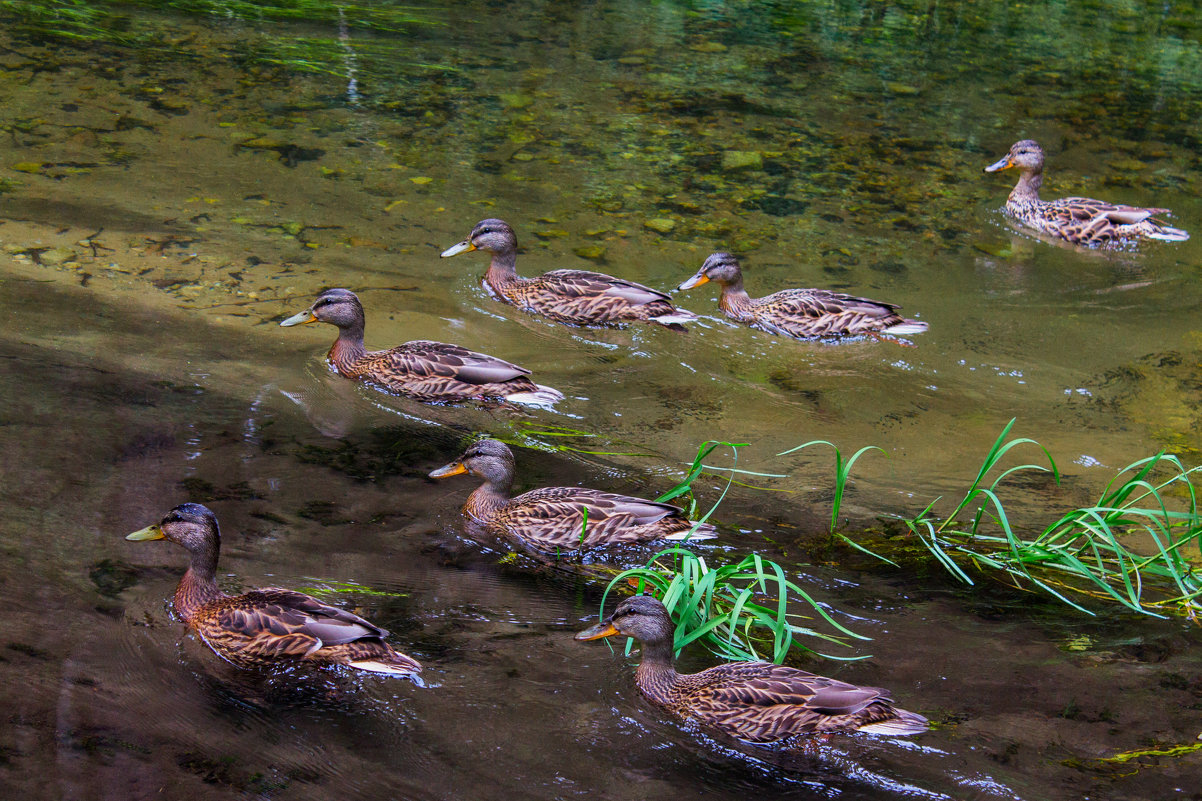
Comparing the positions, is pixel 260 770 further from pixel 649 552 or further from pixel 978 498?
pixel 978 498

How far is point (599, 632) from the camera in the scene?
14.0 feet

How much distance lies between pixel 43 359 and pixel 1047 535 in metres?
5.42

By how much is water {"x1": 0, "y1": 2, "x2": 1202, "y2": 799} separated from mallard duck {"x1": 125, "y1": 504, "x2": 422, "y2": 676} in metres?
0.10

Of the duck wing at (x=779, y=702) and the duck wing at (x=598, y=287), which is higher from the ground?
the duck wing at (x=598, y=287)

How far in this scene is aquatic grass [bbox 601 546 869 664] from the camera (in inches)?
168

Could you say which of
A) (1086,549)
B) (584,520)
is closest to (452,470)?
(584,520)

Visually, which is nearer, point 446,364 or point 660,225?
point 446,364

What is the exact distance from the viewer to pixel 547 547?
512 cm

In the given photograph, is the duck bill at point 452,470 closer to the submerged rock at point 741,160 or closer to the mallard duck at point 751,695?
the mallard duck at point 751,695

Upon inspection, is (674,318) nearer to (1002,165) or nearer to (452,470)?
(452,470)

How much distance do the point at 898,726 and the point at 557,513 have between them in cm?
199

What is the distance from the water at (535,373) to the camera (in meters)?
3.77

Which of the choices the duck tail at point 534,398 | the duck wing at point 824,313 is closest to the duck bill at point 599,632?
the duck tail at point 534,398

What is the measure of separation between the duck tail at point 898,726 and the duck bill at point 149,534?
9.67 ft
